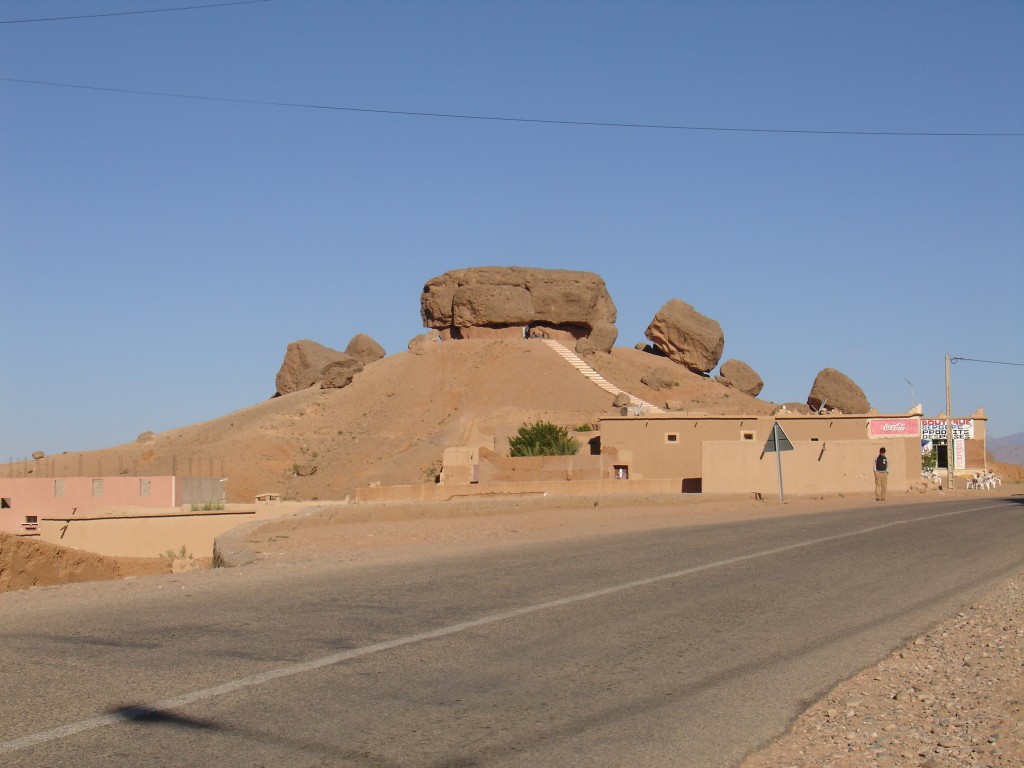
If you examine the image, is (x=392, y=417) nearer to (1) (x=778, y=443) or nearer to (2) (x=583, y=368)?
(2) (x=583, y=368)

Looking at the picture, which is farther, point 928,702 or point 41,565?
point 41,565

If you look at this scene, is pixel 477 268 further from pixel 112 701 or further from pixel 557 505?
pixel 112 701

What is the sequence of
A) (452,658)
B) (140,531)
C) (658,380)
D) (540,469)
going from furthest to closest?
(658,380)
(540,469)
(140,531)
(452,658)

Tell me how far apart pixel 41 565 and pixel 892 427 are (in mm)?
41437

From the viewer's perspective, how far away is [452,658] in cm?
712

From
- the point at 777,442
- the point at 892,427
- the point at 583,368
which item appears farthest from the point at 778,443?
the point at 583,368

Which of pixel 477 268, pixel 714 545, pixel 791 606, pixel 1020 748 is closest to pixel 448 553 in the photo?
pixel 714 545

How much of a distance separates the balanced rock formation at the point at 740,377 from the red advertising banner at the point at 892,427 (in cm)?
4007

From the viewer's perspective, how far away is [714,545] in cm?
1551

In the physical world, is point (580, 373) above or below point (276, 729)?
above

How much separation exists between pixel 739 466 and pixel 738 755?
27.6m

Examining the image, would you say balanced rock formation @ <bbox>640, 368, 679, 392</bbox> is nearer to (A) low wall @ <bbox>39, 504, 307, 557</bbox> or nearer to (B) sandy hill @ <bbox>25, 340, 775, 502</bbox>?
(B) sandy hill @ <bbox>25, 340, 775, 502</bbox>

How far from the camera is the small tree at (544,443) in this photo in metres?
43.1

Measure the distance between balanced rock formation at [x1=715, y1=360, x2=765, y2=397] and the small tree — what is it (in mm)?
44522
